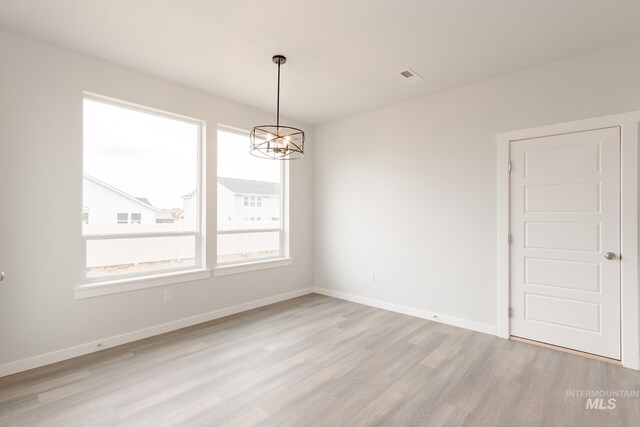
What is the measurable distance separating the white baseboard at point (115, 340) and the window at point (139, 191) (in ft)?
1.98

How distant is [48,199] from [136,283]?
1.11 metres

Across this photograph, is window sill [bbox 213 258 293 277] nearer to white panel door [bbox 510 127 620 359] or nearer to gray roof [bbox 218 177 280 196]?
gray roof [bbox 218 177 280 196]

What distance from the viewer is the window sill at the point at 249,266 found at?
4.04m

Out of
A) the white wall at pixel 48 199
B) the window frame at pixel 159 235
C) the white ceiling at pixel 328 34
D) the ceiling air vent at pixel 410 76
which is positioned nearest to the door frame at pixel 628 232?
the white ceiling at pixel 328 34

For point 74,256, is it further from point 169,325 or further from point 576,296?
point 576,296

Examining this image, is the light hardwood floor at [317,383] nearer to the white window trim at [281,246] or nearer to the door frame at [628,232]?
the door frame at [628,232]

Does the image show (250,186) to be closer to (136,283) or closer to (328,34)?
(136,283)

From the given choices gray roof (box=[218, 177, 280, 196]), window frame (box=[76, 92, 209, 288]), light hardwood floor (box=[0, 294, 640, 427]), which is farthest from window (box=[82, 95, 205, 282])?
light hardwood floor (box=[0, 294, 640, 427])

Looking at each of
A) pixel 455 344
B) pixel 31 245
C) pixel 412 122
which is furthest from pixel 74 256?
pixel 412 122

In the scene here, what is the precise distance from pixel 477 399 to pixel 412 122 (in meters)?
3.21

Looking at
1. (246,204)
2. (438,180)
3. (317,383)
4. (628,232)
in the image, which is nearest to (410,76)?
(438,180)

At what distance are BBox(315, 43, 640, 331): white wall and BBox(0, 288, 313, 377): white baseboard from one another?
1.64m

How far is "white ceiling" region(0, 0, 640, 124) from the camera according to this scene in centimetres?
232

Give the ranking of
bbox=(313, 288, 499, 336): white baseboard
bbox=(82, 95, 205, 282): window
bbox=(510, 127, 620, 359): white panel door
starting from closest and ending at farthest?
bbox=(510, 127, 620, 359): white panel door < bbox=(82, 95, 205, 282): window < bbox=(313, 288, 499, 336): white baseboard
